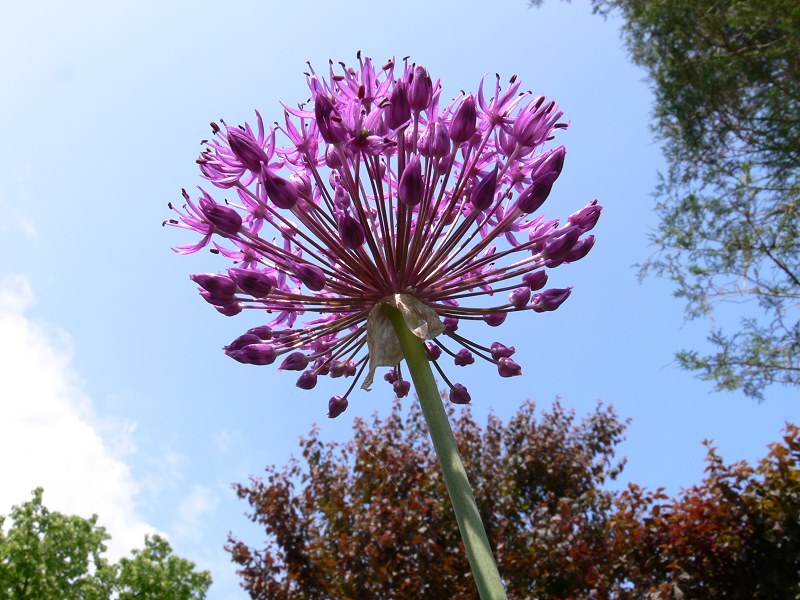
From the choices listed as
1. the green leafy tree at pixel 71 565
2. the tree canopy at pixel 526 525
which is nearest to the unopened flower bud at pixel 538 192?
the tree canopy at pixel 526 525

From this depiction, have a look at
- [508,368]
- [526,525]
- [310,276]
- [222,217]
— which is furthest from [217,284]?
[526,525]

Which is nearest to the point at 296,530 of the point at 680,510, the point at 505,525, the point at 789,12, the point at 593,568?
the point at 505,525

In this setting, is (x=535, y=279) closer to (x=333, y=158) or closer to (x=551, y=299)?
(x=551, y=299)

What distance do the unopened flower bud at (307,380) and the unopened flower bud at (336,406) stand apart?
0.44ft

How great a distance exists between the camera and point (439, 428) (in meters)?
2.26

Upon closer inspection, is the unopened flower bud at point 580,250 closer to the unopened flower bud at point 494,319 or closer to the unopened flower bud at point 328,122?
the unopened flower bud at point 494,319

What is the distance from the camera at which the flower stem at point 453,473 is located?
6.56ft

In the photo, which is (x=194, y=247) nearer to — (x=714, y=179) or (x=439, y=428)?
(x=439, y=428)

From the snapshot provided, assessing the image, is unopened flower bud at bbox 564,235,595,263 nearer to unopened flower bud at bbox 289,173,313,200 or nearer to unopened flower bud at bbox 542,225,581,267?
unopened flower bud at bbox 542,225,581,267

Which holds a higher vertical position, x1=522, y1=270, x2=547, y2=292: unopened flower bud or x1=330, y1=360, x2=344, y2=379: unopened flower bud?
x1=330, y1=360, x2=344, y2=379: unopened flower bud

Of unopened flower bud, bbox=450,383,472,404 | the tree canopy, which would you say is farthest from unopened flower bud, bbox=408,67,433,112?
the tree canopy

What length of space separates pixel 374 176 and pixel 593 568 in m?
8.71

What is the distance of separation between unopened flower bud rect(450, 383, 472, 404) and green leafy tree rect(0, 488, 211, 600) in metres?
22.0

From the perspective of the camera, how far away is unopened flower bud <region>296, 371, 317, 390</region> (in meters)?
2.93
